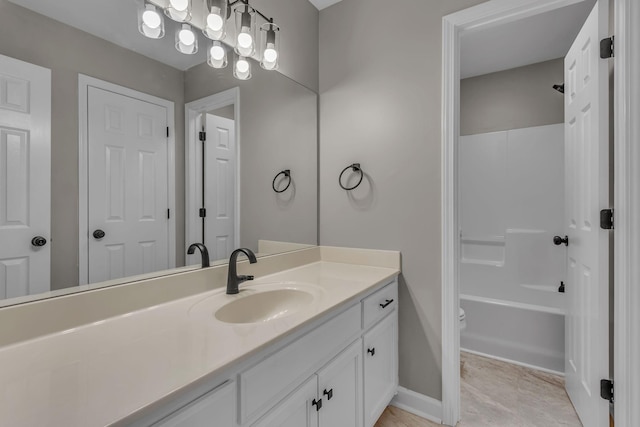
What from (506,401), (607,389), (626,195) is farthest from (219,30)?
(506,401)

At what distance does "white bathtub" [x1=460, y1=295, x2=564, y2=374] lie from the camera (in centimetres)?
220

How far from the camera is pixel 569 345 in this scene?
6.03 feet

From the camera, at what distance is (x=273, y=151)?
1.84m

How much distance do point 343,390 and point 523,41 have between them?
2.84 m

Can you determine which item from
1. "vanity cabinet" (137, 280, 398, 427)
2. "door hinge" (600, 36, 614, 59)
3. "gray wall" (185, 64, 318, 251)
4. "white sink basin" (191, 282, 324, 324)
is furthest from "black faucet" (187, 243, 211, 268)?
"door hinge" (600, 36, 614, 59)

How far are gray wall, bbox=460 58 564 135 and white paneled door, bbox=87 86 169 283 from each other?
2.95 m

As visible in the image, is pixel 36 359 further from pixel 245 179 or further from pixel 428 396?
pixel 428 396

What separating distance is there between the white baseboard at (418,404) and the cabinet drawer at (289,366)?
803 mm

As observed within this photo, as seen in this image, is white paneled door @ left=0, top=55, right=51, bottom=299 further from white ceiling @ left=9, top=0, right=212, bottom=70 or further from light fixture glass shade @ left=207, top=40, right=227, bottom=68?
light fixture glass shade @ left=207, top=40, right=227, bottom=68

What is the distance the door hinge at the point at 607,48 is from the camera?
4.42 ft

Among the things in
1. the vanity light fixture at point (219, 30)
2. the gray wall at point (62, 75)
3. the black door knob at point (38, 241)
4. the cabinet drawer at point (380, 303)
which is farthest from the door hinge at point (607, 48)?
the black door knob at point (38, 241)

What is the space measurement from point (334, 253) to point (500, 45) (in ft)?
7.20

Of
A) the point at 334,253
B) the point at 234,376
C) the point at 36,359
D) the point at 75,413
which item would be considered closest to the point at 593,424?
the point at 334,253

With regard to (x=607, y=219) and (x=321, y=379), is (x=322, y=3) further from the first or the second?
(x=321, y=379)
